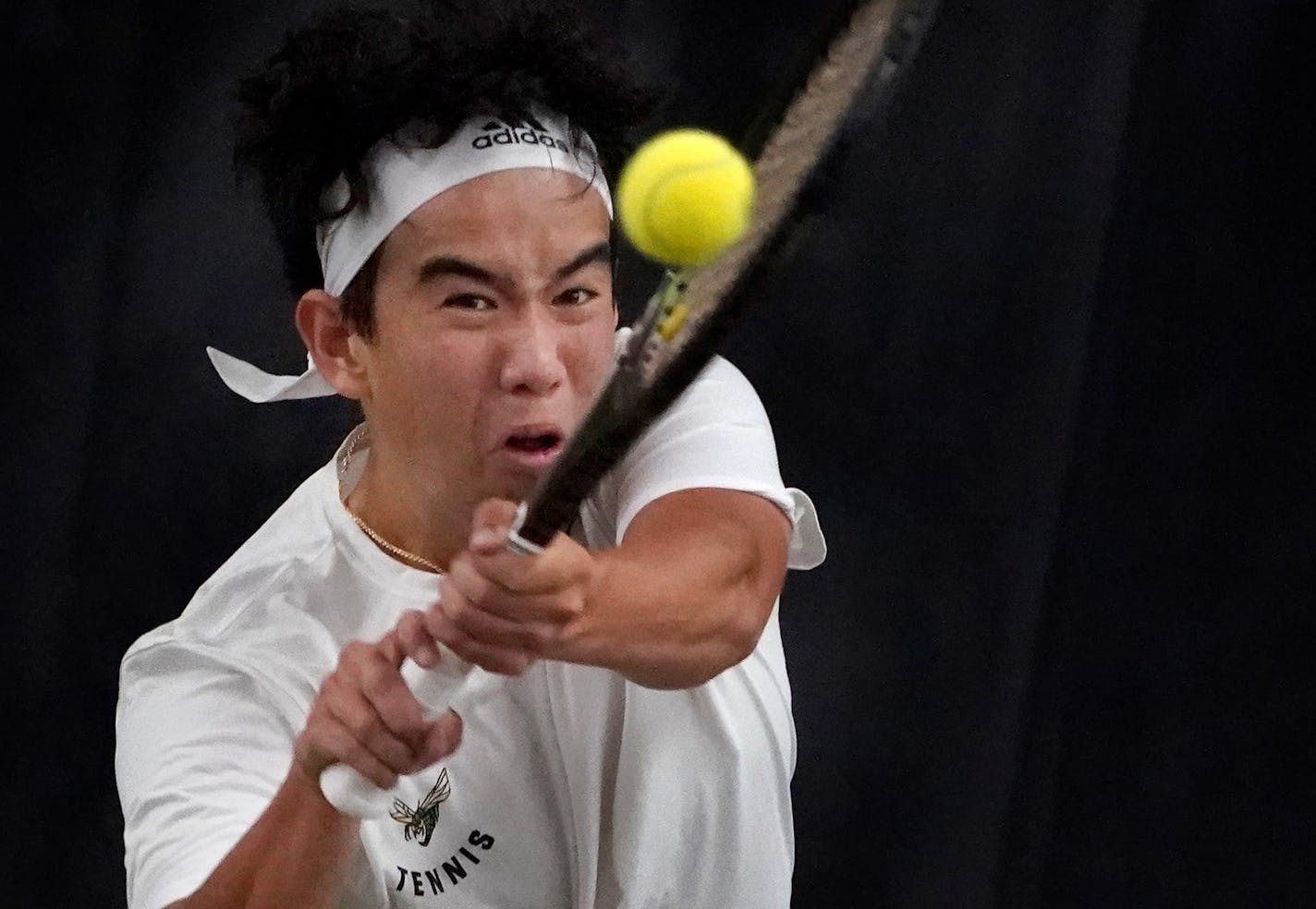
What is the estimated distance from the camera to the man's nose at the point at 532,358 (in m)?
1.31

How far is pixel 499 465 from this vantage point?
1335 mm

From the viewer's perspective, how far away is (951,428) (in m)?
2.11

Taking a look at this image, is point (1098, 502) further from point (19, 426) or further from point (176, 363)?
point (19, 426)

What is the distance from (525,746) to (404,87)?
468mm

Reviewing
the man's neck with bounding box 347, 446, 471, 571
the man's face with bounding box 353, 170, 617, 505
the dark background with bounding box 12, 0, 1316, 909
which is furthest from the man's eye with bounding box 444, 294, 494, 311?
the dark background with bounding box 12, 0, 1316, 909

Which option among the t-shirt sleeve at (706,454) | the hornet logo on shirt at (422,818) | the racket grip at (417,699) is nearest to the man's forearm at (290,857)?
the racket grip at (417,699)

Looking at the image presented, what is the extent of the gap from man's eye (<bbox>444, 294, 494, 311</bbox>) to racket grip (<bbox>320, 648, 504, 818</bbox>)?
0.31 metres

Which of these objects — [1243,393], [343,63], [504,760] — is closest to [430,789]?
[504,760]

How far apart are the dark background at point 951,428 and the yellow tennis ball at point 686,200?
1.08m

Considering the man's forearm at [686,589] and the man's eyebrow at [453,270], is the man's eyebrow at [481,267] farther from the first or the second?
the man's forearm at [686,589]

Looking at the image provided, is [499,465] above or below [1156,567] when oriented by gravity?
below

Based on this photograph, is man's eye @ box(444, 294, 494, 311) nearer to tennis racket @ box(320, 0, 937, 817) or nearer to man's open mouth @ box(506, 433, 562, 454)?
man's open mouth @ box(506, 433, 562, 454)

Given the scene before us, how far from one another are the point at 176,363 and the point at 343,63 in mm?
791

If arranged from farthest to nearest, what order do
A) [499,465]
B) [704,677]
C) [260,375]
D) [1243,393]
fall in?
[1243,393], [260,375], [499,465], [704,677]
